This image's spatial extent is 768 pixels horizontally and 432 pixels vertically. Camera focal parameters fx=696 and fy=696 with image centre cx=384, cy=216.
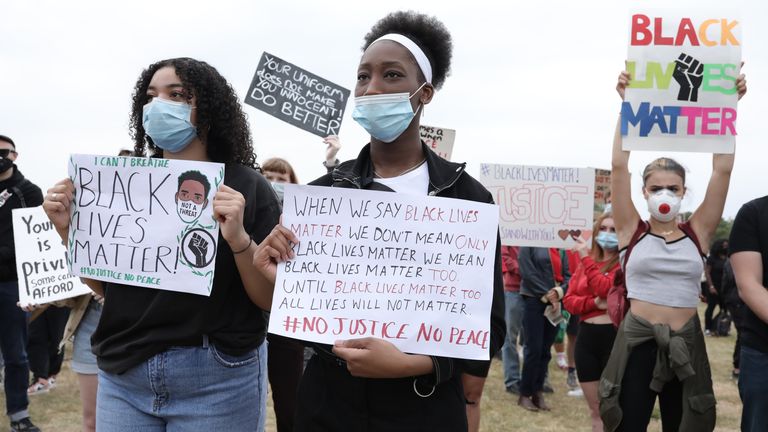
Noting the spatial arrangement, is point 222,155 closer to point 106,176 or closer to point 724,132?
point 106,176

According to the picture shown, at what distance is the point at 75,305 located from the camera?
15.5ft

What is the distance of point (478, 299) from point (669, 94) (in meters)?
2.45

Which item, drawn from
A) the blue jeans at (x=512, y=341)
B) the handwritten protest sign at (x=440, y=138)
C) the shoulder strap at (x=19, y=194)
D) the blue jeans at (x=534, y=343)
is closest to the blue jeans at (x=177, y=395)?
the shoulder strap at (x=19, y=194)

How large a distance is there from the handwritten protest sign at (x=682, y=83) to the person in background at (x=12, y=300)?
512cm

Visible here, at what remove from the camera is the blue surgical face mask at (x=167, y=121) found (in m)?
2.63

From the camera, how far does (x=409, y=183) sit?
2336 millimetres

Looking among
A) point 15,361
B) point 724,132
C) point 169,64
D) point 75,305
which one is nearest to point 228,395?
point 169,64

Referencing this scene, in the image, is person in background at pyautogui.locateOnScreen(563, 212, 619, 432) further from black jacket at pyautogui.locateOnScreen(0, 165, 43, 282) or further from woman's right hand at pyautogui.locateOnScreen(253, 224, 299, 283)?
black jacket at pyautogui.locateOnScreen(0, 165, 43, 282)

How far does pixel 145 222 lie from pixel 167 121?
15.4 inches

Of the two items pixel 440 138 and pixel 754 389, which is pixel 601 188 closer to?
pixel 440 138

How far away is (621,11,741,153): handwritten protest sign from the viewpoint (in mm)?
3934

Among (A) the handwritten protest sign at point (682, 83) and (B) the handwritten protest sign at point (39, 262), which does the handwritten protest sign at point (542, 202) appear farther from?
(B) the handwritten protest sign at point (39, 262)

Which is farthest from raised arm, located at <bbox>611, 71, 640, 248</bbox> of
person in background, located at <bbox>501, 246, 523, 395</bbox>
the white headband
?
person in background, located at <bbox>501, 246, 523, 395</bbox>

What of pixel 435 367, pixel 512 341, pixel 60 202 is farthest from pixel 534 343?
pixel 60 202
